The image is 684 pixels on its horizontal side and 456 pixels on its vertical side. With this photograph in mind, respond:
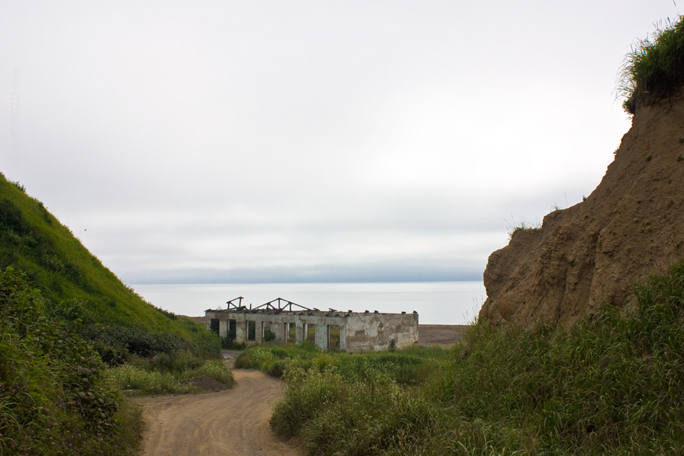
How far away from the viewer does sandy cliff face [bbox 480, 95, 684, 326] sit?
6.71 m

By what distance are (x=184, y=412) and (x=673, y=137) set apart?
11.8 m

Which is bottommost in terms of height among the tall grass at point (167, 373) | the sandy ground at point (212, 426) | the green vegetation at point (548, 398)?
the sandy ground at point (212, 426)

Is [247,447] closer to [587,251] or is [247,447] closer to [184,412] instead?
[184,412]

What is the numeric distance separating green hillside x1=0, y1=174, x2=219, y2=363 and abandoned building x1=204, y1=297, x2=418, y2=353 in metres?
6.94

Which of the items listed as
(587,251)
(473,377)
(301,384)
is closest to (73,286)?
(301,384)

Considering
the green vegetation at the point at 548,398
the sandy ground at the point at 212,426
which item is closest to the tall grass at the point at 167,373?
the sandy ground at the point at 212,426

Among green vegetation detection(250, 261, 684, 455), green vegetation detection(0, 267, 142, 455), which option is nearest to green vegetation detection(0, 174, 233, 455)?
green vegetation detection(0, 267, 142, 455)

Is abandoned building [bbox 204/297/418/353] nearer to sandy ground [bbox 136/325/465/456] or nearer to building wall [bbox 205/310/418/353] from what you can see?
building wall [bbox 205/310/418/353]

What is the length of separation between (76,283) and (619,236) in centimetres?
2153

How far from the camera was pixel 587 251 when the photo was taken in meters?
7.73

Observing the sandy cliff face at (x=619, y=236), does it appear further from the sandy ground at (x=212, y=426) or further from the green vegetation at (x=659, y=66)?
the sandy ground at (x=212, y=426)

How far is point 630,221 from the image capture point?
7211 millimetres

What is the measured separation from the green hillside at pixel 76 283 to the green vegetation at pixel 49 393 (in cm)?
907

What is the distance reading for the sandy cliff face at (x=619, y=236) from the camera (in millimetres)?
6711
